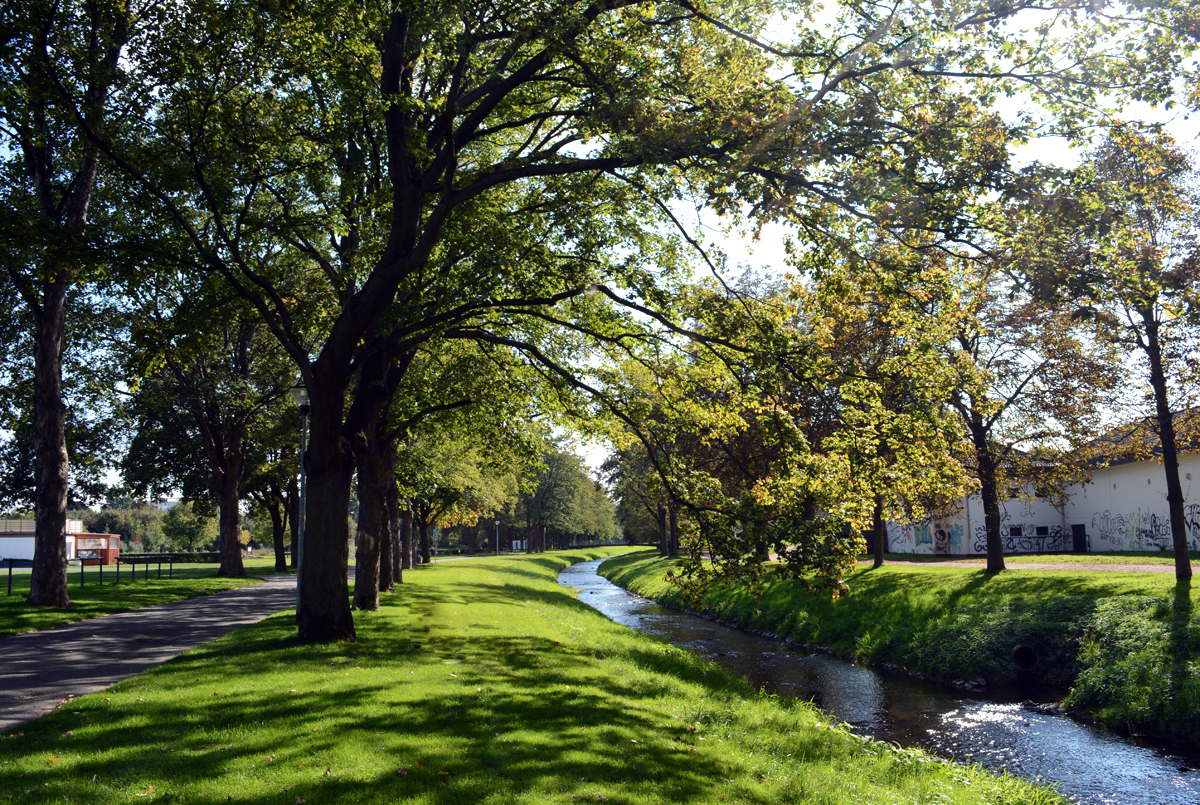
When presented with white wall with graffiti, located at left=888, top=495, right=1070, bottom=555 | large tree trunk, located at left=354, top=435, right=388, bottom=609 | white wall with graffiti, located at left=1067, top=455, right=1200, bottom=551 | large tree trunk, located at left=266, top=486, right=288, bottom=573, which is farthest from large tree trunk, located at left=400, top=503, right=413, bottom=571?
white wall with graffiti, located at left=1067, top=455, right=1200, bottom=551

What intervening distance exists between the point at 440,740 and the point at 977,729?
1043 centimetres

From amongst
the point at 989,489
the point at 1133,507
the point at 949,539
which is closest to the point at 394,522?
the point at 989,489

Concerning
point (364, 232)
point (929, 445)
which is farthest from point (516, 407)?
point (929, 445)

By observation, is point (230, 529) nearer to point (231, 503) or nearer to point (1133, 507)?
point (231, 503)

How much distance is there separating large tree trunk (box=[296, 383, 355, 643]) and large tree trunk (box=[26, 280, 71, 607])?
414 inches

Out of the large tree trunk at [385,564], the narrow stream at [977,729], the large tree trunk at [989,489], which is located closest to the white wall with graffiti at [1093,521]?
the large tree trunk at [989,489]

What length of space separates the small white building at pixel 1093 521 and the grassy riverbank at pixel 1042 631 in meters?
13.3

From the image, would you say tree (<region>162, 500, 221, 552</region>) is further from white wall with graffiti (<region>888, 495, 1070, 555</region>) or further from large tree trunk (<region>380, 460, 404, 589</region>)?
white wall with graffiti (<region>888, 495, 1070, 555</region>)

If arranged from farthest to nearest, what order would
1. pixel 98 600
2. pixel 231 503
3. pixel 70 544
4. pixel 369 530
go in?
pixel 70 544 → pixel 231 503 → pixel 98 600 → pixel 369 530

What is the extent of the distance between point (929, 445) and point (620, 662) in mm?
7455

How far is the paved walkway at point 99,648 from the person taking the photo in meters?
9.84

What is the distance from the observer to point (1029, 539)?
42406mm

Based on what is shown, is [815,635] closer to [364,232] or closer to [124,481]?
[364,232]

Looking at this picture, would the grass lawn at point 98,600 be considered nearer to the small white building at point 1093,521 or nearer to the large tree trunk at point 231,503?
the large tree trunk at point 231,503
